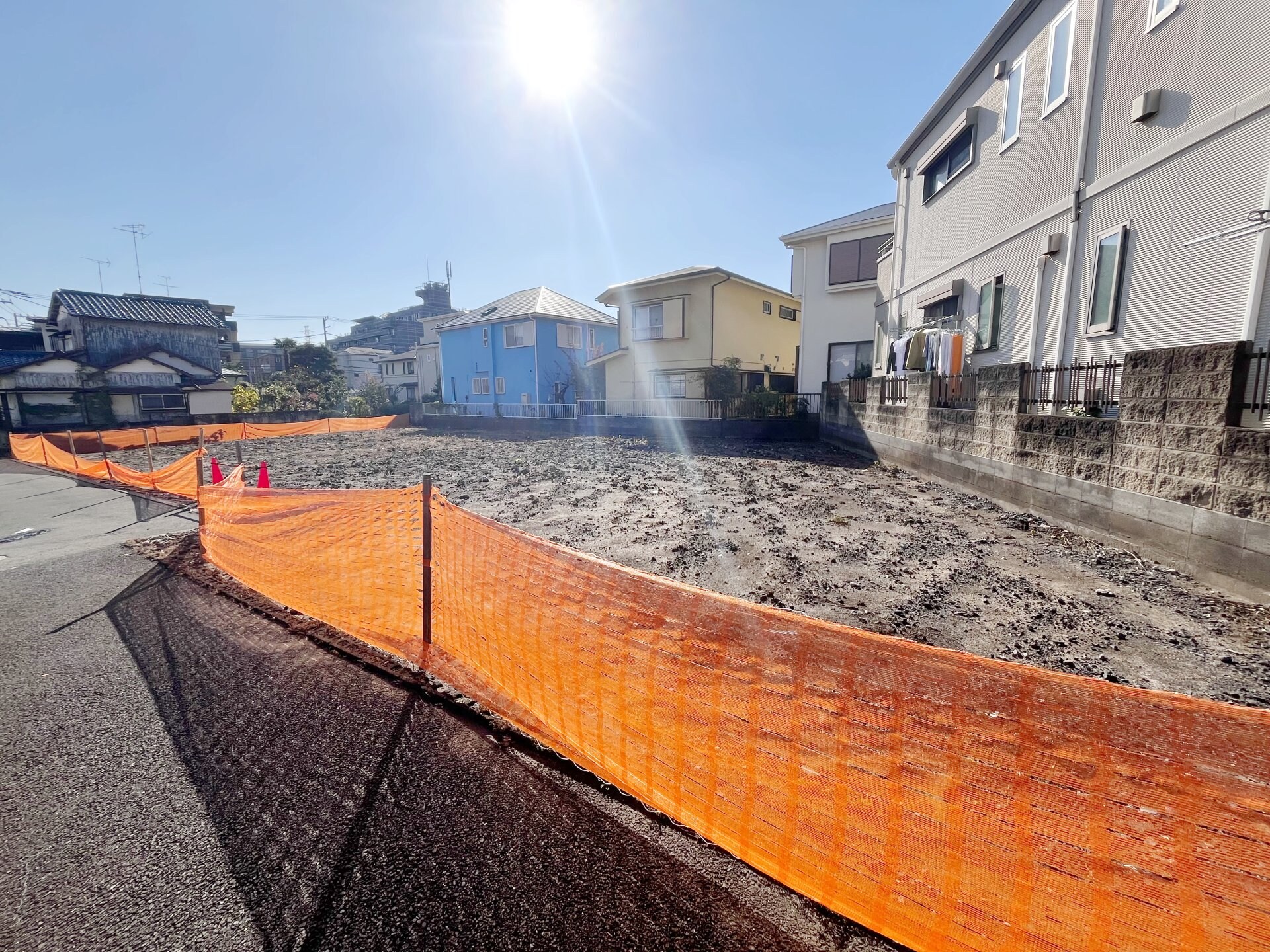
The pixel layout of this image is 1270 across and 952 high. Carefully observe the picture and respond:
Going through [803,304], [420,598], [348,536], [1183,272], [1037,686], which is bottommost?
[420,598]

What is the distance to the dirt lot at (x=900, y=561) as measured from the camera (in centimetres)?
357

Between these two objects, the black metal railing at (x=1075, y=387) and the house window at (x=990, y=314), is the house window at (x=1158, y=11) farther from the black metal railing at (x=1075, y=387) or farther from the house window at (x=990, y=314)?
the black metal railing at (x=1075, y=387)

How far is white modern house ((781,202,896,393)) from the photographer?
1838 cm

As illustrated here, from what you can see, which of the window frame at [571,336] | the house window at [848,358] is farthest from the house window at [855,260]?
the window frame at [571,336]

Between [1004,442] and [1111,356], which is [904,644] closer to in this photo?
[1004,442]

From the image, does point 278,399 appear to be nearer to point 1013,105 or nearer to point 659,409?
point 659,409

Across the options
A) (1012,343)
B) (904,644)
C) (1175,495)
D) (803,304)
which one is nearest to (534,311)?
(803,304)

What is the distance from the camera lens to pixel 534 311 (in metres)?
28.3

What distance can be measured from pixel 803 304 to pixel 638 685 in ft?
65.7

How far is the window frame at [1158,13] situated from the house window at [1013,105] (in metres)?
2.73

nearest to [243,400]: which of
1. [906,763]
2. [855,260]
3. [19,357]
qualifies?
[19,357]

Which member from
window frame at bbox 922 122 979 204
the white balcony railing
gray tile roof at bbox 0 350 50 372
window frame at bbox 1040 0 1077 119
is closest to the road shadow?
window frame at bbox 1040 0 1077 119

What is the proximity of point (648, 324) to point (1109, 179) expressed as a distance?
1812 cm

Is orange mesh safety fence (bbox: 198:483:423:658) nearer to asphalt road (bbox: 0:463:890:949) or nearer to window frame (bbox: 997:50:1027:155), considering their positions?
asphalt road (bbox: 0:463:890:949)
